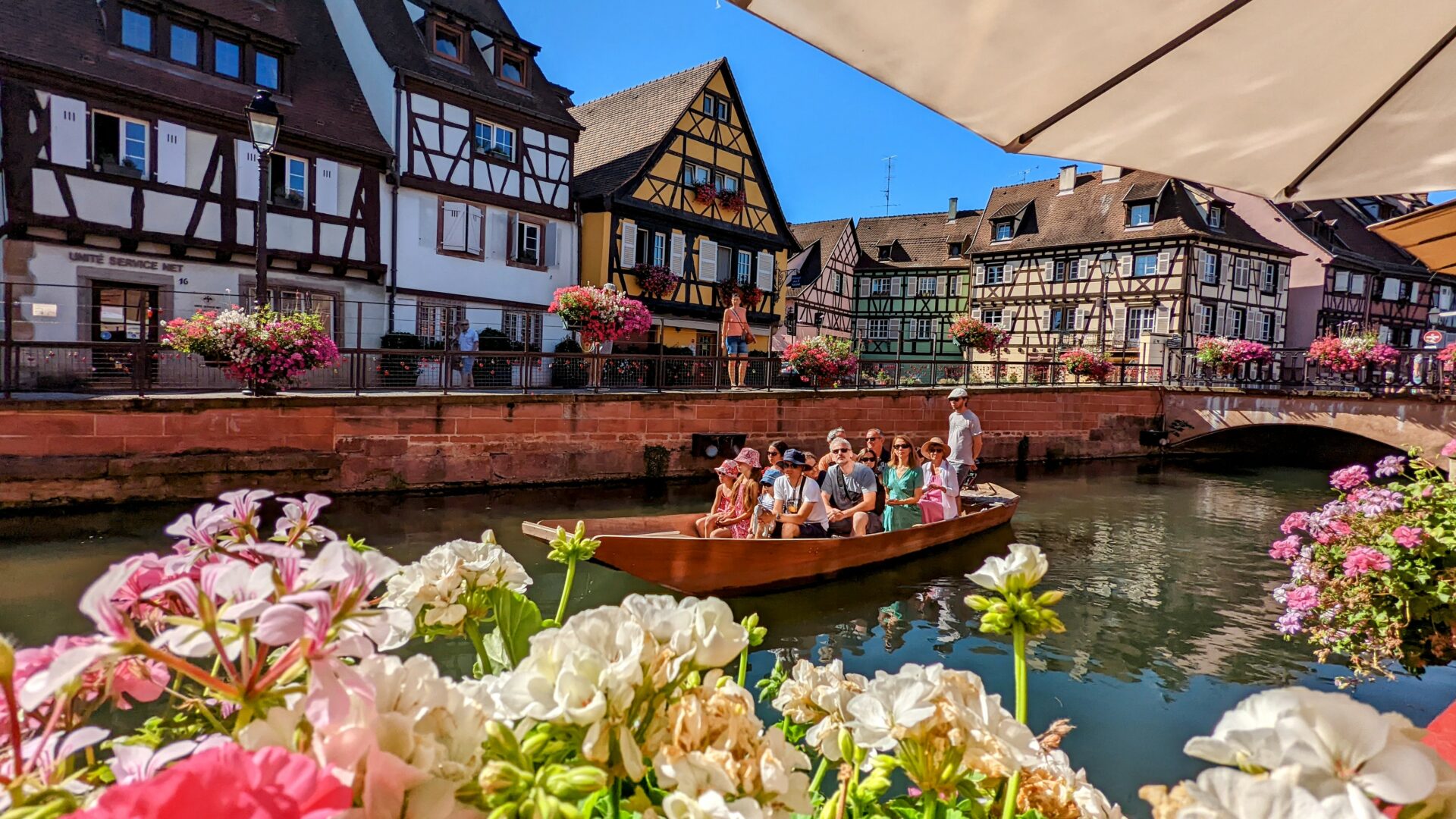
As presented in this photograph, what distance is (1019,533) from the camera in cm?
1077

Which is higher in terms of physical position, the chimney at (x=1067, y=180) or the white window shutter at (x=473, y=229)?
the chimney at (x=1067, y=180)

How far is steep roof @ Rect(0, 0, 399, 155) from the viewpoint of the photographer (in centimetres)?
1230

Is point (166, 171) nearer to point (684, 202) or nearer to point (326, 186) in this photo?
point (326, 186)

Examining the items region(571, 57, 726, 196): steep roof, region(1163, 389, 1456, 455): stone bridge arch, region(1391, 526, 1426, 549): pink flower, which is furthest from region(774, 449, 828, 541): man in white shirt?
region(571, 57, 726, 196): steep roof

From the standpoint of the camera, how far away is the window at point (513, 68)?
1816 centimetres

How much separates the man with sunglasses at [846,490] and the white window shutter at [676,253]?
43.3ft

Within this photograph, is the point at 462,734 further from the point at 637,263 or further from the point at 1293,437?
the point at 1293,437

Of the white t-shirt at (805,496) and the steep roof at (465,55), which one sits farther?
the steep roof at (465,55)

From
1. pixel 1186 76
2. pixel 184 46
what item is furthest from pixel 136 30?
pixel 1186 76

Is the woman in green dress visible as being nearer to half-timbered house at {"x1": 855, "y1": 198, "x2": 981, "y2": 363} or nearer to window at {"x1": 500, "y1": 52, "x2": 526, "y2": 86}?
window at {"x1": 500, "y1": 52, "x2": 526, "y2": 86}

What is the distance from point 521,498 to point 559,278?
8.66 m

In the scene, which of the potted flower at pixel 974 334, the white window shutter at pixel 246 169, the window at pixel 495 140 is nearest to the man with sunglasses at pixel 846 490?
the white window shutter at pixel 246 169

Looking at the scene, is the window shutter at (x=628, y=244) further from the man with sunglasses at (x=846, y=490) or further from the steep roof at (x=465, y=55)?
the man with sunglasses at (x=846, y=490)

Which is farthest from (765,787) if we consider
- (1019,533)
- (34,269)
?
(34,269)
